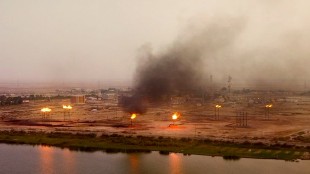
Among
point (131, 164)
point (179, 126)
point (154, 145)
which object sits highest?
point (179, 126)

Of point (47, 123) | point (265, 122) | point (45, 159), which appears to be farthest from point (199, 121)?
point (45, 159)

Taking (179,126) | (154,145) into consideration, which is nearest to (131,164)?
(154,145)

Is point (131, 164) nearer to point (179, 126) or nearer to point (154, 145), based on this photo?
point (154, 145)

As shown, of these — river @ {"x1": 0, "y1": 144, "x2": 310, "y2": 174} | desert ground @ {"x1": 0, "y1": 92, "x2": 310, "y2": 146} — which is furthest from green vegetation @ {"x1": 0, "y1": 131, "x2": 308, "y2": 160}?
desert ground @ {"x1": 0, "y1": 92, "x2": 310, "y2": 146}

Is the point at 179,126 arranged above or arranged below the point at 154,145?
above

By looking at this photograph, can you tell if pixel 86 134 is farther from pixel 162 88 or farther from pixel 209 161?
pixel 162 88

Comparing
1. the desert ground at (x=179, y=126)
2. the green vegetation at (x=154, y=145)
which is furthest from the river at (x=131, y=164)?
the desert ground at (x=179, y=126)

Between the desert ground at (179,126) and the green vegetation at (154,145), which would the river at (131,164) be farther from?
the desert ground at (179,126)
